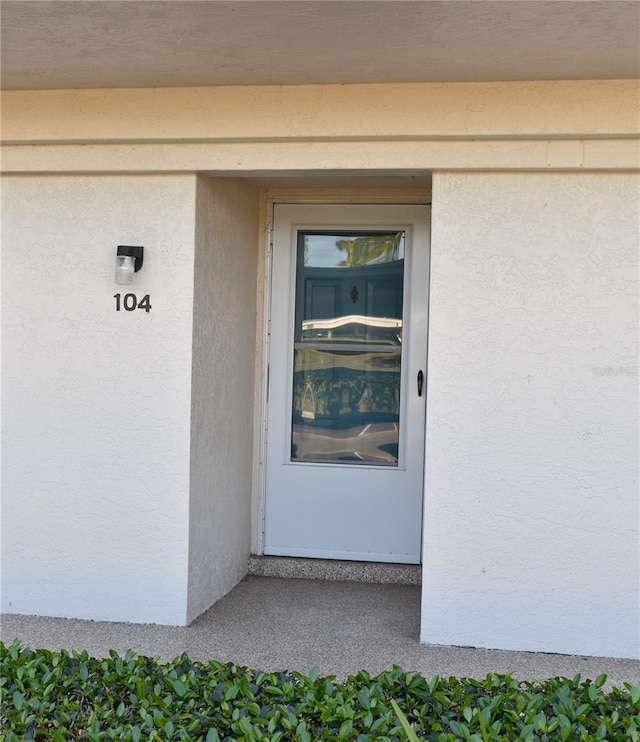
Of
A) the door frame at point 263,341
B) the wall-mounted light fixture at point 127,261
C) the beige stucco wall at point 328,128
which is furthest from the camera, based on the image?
the door frame at point 263,341

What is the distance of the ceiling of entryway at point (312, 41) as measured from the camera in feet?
11.0

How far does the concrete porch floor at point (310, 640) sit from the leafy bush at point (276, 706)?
1.51m

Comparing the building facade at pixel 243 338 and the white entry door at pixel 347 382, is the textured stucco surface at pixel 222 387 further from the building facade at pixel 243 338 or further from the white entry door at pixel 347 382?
the white entry door at pixel 347 382

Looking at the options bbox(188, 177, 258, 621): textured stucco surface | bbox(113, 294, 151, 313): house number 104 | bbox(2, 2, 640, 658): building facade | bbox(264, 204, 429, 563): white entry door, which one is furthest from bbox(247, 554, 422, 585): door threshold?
bbox(113, 294, 151, 313): house number 104

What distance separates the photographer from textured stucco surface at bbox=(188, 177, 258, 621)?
4.65 meters

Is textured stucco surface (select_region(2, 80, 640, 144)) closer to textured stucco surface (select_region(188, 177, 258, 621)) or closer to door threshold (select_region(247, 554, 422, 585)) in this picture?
textured stucco surface (select_region(188, 177, 258, 621))

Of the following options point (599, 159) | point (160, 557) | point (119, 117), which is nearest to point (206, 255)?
point (119, 117)

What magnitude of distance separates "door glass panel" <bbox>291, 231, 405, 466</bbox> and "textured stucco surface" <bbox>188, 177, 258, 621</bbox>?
0.36 m

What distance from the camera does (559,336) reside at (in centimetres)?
428

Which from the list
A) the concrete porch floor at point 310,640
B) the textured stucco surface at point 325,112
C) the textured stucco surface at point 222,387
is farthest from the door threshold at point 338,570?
the textured stucco surface at point 325,112

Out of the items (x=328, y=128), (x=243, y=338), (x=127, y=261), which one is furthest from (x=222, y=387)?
(x=328, y=128)

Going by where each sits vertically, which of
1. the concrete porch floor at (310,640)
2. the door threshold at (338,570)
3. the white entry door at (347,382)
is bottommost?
the concrete porch floor at (310,640)

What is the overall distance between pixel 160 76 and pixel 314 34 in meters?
1.00

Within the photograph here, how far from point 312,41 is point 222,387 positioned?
6.97 ft
